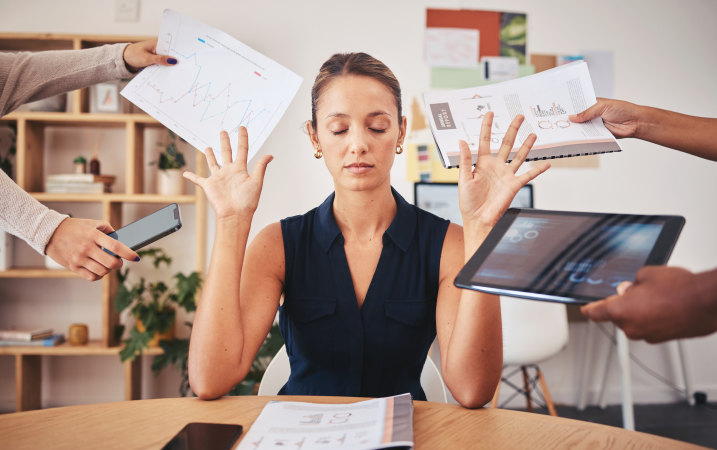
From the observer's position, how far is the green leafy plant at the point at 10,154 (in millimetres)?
2719

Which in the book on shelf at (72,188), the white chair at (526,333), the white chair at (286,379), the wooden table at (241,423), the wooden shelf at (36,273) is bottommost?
the white chair at (526,333)

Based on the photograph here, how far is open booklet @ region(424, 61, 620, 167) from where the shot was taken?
1049 mm

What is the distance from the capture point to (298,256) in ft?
3.97

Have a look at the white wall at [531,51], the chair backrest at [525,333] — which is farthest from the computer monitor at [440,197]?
the chair backrest at [525,333]

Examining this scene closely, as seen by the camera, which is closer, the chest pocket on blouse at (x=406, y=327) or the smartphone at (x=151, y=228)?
the smartphone at (x=151, y=228)

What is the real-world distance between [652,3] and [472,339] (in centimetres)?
324

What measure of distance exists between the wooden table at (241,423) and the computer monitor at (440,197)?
88.7 inches

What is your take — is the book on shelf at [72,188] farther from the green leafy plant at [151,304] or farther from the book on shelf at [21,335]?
the book on shelf at [21,335]

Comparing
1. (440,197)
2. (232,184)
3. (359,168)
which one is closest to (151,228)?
(232,184)

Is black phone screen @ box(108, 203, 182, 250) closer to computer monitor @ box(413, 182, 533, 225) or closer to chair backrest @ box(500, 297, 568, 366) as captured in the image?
chair backrest @ box(500, 297, 568, 366)

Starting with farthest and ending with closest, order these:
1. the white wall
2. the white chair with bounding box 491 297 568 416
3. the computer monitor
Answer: the computer monitor, the white wall, the white chair with bounding box 491 297 568 416

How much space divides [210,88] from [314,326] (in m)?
0.59

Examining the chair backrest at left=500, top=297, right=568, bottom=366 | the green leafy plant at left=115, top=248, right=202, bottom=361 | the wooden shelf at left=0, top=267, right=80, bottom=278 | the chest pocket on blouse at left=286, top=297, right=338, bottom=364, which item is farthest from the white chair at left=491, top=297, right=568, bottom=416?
the wooden shelf at left=0, top=267, right=80, bottom=278

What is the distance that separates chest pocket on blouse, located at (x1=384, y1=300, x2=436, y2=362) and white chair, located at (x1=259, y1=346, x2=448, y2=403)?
63 millimetres
